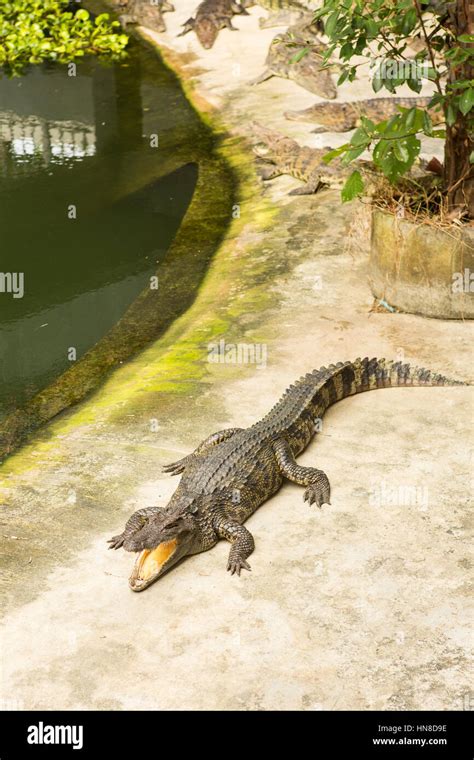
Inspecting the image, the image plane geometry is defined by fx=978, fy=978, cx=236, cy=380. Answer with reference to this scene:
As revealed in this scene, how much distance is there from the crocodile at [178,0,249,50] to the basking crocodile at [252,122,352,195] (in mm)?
5305

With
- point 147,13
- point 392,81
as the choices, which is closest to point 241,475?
point 392,81

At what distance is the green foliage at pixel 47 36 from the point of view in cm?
1655

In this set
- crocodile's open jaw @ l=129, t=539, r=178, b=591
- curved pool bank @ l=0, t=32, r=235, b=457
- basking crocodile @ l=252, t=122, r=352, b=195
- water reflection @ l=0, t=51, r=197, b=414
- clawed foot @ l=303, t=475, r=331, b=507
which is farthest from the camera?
basking crocodile @ l=252, t=122, r=352, b=195

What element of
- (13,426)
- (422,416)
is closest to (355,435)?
(422,416)

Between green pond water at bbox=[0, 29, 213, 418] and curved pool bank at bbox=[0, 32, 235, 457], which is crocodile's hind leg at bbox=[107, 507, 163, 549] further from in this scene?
green pond water at bbox=[0, 29, 213, 418]

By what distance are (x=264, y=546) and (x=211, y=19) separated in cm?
1407

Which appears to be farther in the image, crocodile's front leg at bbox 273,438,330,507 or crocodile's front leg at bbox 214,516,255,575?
crocodile's front leg at bbox 273,438,330,507

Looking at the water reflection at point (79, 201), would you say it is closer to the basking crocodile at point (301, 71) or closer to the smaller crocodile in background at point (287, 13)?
the basking crocodile at point (301, 71)

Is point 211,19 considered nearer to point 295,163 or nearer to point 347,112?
point 347,112

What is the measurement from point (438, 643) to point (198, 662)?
114cm

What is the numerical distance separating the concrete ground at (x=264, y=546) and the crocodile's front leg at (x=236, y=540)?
2.5 inches

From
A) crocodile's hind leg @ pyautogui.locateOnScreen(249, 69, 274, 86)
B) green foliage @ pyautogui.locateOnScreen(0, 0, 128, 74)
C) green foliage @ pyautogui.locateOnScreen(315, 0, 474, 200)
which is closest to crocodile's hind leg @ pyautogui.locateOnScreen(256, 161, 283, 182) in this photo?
crocodile's hind leg @ pyautogui.locateOnScreen(249, 69, 274, 86)

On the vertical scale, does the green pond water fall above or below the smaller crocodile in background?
below

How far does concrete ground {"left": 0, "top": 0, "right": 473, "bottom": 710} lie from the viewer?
448 centimetres
